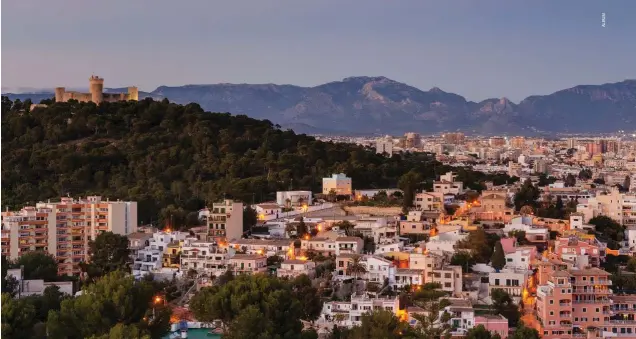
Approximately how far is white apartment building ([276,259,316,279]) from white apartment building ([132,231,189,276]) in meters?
2.05

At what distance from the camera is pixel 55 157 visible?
1817cm

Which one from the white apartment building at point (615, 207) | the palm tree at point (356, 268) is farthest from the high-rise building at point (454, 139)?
the palm tree at point (356, 268)

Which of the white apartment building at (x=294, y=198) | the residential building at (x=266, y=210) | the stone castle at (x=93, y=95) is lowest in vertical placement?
the residential building at (x=266, y=210)

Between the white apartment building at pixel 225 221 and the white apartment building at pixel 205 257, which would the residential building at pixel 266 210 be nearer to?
the white apartment building at pixel 225 221

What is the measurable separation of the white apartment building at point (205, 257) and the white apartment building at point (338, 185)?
4189 millimetres

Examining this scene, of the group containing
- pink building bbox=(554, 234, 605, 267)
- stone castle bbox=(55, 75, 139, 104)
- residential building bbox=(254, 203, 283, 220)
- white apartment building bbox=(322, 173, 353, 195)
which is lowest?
pink building bbox=(554, 234, 605, 267)

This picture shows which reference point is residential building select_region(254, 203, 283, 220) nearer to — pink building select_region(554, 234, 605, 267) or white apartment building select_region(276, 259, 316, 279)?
white apartment building select_region(276, 259, 316, 279)

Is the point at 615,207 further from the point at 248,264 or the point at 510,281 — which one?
the point at 248,264

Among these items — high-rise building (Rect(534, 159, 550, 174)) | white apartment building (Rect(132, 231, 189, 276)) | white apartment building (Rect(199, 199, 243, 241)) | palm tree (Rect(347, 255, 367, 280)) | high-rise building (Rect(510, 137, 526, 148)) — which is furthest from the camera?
high-rise building (Rect(510, 137, 526, 148))

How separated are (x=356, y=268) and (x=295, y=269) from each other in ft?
2.50

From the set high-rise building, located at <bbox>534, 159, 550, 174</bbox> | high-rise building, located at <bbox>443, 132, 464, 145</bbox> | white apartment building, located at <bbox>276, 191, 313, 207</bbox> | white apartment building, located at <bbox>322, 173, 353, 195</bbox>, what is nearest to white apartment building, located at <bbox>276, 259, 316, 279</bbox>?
white apartment building, located at <bbox>276, 191, 313, 207</bbox>

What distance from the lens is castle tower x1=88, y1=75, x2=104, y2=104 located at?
22969 millimetres

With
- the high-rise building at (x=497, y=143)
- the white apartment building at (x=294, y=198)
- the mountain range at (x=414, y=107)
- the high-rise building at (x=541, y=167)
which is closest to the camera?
the white apartment building at (x=294, y=198)

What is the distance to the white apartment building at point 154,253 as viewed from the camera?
1281cm
